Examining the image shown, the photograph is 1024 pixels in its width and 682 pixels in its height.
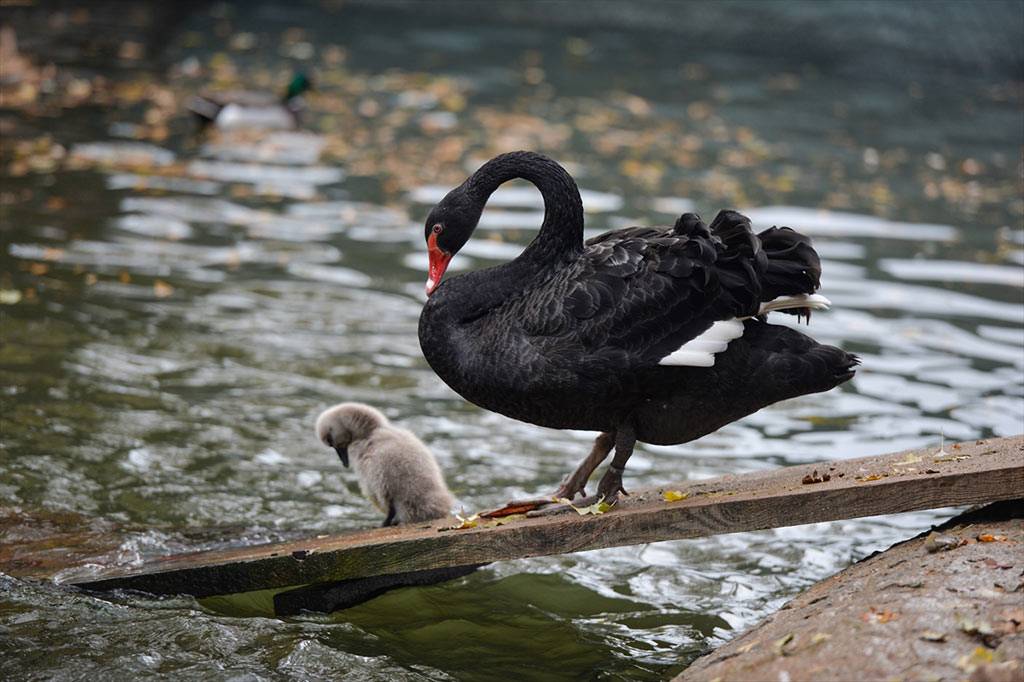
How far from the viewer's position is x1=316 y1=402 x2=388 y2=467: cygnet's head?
5.36m

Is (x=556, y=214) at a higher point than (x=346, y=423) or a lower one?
higher

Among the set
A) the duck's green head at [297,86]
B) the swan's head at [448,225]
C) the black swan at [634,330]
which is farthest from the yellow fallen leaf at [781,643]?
the duck's green head at [297,86]

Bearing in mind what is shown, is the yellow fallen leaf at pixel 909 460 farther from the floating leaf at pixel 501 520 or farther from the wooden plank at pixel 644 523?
the floating leaf at pixel 501 520

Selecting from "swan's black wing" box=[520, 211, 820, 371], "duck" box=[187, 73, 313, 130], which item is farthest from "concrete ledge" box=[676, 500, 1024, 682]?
"duck" box=[187, 73, 313, 130]

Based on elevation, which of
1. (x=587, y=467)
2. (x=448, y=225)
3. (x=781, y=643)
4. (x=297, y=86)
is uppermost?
(x=297, y=86)

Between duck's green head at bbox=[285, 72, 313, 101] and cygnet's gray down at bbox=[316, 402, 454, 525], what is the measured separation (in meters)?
8.27

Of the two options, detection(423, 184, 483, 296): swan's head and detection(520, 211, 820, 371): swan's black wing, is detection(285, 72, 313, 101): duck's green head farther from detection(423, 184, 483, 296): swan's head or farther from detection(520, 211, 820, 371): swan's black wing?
detection(520, 211, 820, 371): swan's black wing

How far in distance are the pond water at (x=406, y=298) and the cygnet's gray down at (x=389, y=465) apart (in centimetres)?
32

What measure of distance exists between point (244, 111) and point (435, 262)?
8.47 meters

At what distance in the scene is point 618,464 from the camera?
436 cm

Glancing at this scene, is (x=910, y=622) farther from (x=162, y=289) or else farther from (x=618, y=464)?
(x=162, y=289)

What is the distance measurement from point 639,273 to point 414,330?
3.79 m

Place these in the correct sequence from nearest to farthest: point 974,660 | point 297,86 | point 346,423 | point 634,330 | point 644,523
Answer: point 974,660 → point 644,523 → point 634,330 → point 346,423 → point 297,86

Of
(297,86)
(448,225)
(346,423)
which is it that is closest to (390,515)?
(346,423)
